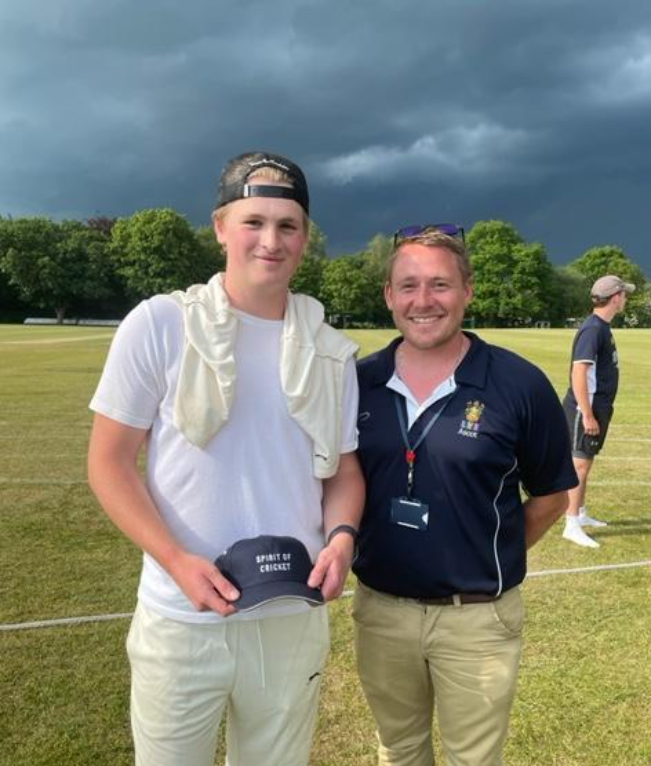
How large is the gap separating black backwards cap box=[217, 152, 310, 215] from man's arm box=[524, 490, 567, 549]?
1.40m

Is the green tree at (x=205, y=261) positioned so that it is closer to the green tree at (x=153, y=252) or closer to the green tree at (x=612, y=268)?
the green tree at (x=153, y=252)

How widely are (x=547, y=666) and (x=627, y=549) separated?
8.32ft

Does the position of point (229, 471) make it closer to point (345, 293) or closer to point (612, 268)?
point (345, 293)

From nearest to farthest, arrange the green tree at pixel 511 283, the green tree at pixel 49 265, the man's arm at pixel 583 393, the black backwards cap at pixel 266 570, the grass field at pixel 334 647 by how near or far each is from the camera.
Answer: the black backwards cap at pixel 266 570
the grass field at pixel 334 647
the man's arm at pixel 583 393
the green tree at pixel 49 265
the green tree at pixel 511 283

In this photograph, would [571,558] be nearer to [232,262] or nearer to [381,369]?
[381,369]

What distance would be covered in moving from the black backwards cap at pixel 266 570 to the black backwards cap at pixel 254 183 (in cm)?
98

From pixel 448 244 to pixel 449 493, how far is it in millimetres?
868

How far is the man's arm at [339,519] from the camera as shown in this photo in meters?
1.92

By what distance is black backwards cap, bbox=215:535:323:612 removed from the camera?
178cm

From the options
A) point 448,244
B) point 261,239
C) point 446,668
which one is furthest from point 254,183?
Answer: point 446,668

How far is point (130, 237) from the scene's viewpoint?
7962 centimetres

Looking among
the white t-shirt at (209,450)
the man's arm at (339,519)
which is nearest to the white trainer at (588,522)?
the man's arm at (339,519)

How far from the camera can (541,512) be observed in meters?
2.56

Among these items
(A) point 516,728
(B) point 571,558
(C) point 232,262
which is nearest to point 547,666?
(A) point 516,728
